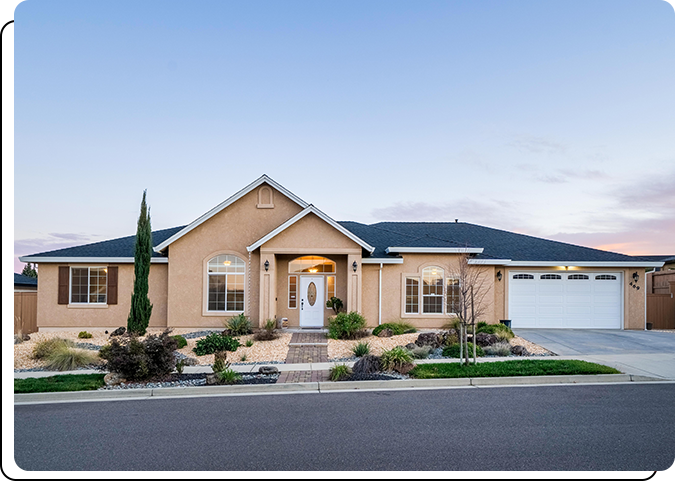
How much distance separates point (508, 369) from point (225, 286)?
1161 centimetres

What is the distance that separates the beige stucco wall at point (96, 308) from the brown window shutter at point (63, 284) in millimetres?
223

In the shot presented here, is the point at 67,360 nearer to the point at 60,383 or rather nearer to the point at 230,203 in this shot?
the point at 60,383

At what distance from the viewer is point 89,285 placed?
18.5 meters

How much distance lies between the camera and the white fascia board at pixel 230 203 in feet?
58.4

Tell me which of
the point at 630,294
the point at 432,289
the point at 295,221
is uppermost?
the point at 295,221

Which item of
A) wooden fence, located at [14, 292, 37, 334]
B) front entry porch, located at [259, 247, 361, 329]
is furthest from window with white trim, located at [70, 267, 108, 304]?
front entry porch, located at [259, 247, 361, 329]

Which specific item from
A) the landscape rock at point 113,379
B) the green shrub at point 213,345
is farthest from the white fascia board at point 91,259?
the landscape rock at point 113,379

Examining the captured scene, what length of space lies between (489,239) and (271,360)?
1403cm

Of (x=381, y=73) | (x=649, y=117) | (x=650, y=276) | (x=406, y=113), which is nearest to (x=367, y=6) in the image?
(x=381, y=73)

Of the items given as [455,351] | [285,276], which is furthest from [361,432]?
[285,276]

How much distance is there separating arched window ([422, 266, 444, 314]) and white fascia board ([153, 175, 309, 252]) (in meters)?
5.84

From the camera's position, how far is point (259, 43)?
50.9ft

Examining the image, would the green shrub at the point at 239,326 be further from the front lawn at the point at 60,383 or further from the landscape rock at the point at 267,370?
the front lawn at the point at 60,383

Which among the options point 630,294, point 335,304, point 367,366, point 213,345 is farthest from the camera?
point 630,294
